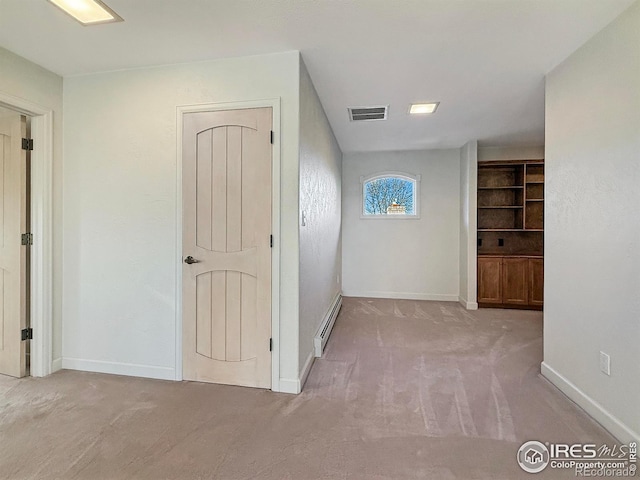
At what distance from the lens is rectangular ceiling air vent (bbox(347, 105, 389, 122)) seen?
3.43 m

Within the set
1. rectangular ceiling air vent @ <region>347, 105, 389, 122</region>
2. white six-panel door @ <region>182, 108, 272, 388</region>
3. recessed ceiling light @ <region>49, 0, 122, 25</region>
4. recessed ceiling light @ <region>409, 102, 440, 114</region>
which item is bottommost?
white six-panel door @ <region>182, 108, 272, 388</region>

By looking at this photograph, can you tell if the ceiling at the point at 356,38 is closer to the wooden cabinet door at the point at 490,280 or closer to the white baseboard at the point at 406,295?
the wooden cabinet door at the point at 490,280

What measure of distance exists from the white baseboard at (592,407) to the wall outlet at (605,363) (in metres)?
0.23

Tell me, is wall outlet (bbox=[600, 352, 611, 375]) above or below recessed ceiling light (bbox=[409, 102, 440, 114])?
below

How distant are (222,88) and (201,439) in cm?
238

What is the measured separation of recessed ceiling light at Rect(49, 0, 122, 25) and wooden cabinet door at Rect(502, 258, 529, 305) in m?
5.22

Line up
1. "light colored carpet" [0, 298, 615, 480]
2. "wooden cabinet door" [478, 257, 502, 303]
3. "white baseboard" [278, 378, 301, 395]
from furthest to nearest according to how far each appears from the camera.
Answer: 1. "wooden cabinet door" [478, 257, 502, 303]
2. "white baseboard" [278, 378, 301, 395]
3. "light colored carpet" [0, 298, 615, 480]

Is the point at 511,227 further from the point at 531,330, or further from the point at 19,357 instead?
the point at 19,357

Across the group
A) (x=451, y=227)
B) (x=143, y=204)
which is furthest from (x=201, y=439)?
(x=451, y=227)

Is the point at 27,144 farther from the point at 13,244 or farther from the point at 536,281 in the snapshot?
the point at 536,281

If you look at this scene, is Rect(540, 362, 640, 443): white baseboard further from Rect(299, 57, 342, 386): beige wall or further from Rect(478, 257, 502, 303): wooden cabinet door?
Rect(478, 257, 502, 303): wooden cabinet door

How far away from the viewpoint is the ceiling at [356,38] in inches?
72.5

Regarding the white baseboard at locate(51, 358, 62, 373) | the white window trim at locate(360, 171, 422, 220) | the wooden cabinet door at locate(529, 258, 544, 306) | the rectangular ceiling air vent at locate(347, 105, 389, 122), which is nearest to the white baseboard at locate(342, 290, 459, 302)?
the wooden cabinet door at locate(529, 258, 544, 306)

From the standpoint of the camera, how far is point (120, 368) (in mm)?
2635
